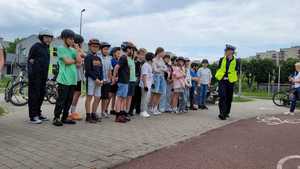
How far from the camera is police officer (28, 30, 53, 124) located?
716 centimetres

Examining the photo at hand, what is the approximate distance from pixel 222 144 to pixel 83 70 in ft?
12.2

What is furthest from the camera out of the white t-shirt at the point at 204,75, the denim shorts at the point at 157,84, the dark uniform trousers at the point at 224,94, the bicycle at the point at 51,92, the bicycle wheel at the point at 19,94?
the white t-shirt at the point at 204,75

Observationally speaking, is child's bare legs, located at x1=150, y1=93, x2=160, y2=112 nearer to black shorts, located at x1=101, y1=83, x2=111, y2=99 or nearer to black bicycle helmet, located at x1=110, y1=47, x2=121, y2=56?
black bicycle helmet, located at x1=110, y1=47, x2=121, y2=56

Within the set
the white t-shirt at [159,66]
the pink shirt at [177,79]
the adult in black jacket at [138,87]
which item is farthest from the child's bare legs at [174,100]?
the adult in black jacket at [138,87]

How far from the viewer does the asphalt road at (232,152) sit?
15.5 ft

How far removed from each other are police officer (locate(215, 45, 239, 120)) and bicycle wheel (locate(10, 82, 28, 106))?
5.95m

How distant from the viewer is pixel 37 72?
7.16 meters

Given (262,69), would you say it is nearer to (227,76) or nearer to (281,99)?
(281,99)

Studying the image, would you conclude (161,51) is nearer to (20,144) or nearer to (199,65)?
(199,65)

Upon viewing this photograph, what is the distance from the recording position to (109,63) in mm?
8641

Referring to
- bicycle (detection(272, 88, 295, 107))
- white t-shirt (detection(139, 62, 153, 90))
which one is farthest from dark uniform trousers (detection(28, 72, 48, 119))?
bicycle (detection(272, 88, 295, 107))

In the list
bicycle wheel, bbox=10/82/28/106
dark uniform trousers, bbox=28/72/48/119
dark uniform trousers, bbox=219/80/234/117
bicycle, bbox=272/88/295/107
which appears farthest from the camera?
bicycle, bbox=272/88/295/107

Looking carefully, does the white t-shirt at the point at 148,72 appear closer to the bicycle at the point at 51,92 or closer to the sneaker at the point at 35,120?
the sneaker at the point at 35,120

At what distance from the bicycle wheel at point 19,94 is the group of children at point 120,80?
298 centimetres
